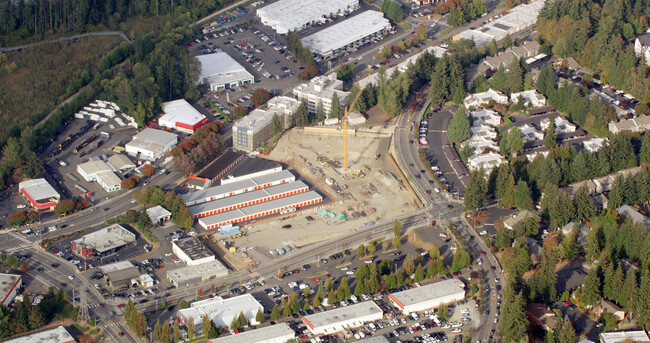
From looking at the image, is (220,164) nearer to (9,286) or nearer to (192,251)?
(192,251)

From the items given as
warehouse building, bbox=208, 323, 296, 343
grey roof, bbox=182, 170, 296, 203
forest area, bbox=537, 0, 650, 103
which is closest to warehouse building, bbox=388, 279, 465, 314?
warehouse building, bbox=208, 323, 296, 343

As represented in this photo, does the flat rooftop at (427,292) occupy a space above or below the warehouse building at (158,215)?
below

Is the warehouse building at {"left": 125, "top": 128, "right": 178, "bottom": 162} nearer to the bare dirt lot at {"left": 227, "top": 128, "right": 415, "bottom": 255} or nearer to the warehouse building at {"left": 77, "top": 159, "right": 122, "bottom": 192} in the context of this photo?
the warehouse building at {"left": 77, "top": 159, "right": 122, "bottom": 192}

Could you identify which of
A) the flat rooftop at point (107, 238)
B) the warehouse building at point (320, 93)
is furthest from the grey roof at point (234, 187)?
the warehouse building at point (320, 93)

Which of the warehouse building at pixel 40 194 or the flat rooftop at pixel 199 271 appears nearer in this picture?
the flat rooftop at pixel 199 271

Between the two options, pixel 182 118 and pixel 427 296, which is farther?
pixel 182 118

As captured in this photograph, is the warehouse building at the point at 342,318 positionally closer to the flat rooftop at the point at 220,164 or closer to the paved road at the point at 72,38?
the flat rooftop at the point at 220,164

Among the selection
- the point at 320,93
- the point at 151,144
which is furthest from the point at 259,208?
the point at 320,93
